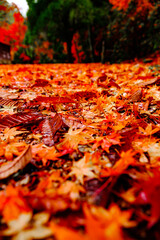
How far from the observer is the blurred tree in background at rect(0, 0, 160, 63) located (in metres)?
5.37

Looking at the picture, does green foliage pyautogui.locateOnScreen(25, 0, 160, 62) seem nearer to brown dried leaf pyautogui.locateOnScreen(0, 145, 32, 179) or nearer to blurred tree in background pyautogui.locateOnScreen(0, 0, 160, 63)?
blurred tree in background pyautogui.locateOnScreen(0, 0, 160, 63)

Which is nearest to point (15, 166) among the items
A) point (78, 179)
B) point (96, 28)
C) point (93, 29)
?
point (78, 179)

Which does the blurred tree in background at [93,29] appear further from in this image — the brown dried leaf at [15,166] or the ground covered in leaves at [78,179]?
the brown dried leaf at [15,166]

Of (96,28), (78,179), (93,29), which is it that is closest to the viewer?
(78,179)

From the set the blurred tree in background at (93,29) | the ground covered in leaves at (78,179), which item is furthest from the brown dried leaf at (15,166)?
the blurred tree in background at (93,29)

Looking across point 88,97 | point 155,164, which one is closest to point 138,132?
point 155,164

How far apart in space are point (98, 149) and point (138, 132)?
0.26 meters

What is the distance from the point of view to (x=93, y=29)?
29.3 feet

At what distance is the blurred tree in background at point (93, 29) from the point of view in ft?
17.6

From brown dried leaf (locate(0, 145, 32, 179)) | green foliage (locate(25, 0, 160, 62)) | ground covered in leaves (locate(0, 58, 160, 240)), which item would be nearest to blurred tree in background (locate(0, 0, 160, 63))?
green foliage (locate(25, 0, 160, 62))

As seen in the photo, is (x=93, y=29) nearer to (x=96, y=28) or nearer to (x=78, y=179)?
(x=96, y=28)

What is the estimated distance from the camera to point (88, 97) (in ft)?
5.14

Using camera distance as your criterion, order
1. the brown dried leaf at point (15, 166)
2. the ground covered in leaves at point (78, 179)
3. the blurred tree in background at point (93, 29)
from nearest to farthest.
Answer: the ground covered in leaves at point (78, 179), the brown dried leaf at point (15, 166), the blurred tree in background at point (93, 29)

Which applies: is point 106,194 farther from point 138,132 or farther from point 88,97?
point 88,97
